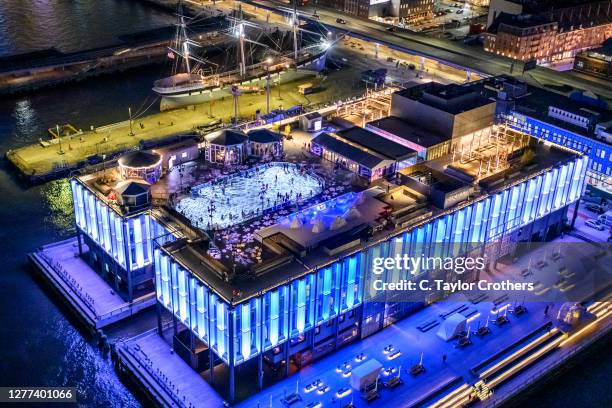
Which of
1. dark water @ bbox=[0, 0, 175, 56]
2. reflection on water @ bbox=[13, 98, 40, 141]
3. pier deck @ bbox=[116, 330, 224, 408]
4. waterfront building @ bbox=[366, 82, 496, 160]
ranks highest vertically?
waterfront building @ bbox=[366, 82, 496, 160]

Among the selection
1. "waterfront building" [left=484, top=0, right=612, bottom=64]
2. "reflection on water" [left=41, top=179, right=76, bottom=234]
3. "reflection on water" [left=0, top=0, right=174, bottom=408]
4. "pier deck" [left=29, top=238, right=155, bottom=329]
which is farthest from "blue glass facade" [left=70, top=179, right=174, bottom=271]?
"waterfront building" [left=484, top=0, right=612, bottom=64]

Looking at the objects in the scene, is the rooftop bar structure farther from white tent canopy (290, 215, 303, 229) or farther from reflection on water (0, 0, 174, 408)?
reflection on water (0, 0, 174, 408)

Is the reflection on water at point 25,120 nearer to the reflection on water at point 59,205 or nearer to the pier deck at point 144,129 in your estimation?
the pier deck at point 144,129

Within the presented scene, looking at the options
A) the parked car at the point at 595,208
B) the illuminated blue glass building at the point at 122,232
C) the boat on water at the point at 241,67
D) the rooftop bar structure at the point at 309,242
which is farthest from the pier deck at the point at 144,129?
the parked car at the point at 595,208

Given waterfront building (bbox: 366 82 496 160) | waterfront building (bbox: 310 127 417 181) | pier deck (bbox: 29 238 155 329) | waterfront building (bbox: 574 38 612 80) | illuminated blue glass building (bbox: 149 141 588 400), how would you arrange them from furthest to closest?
waterfront building (bbox: 574 38 612 80)
waterfront building (bbox: 366 82 496 160)
waterfront building (bbox: 310 127 417 181)
pier deck (bbox: 29 238 155 329)
illuminated blue glass building (bbox: 149 141 588 400)

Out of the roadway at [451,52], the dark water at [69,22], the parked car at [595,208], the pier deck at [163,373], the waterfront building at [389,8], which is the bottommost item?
the pier deck at [163,373]

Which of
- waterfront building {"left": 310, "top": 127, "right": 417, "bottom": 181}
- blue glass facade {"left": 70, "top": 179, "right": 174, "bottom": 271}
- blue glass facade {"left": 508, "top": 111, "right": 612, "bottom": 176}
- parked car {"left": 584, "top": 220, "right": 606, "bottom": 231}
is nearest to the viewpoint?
blue glass facade {"left": 70, "top": 179, "right": 174, "bottom": 271}

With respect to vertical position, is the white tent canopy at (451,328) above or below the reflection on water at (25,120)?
below

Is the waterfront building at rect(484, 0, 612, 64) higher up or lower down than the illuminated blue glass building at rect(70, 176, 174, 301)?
higher up

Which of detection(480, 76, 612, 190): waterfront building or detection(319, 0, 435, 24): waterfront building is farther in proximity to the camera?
detection(319, 0, 435, 24): waterfront building
